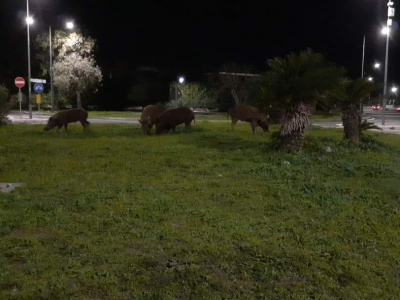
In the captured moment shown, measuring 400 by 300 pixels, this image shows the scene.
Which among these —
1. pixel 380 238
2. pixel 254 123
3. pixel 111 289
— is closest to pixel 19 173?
pixel 111 289

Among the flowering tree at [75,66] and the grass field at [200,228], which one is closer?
the grass field at [200,228]

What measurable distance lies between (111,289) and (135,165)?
21.6 feet

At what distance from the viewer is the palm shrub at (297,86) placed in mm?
13148

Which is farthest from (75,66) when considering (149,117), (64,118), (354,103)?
(354,103)

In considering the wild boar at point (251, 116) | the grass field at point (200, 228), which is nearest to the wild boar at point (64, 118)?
the wild boar at point (251, 116)

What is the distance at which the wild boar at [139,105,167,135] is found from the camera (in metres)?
19.9

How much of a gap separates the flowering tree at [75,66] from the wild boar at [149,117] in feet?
80.0

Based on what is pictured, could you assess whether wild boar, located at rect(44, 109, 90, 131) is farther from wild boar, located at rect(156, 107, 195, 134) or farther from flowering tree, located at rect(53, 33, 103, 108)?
flowering tree, located at rect(53, 33, 103, 108)

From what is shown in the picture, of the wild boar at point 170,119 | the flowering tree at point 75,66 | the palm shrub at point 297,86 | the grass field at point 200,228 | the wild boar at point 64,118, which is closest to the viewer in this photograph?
the grass field at point 200,228

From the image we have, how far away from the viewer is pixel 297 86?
13039mm

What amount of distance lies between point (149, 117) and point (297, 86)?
32.2ft

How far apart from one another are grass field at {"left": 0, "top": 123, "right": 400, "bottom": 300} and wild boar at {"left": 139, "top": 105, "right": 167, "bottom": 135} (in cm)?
738

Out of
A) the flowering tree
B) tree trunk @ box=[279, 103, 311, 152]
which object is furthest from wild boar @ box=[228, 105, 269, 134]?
the flowering tree

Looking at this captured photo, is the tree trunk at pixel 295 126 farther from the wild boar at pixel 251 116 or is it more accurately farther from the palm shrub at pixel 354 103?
the wild boar at pixel 251 116
